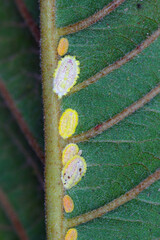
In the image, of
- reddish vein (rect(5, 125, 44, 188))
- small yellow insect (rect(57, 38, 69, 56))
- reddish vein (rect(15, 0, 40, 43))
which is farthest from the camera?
reddish vein (rect(5, 125, 44, 188))

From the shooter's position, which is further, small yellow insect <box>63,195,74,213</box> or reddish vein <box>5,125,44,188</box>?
reddish vein <box>5,125,44,188</box>

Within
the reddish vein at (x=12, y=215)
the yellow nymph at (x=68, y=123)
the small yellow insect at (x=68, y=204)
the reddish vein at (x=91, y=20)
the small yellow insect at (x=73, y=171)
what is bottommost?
the reddish vein at (x=12, y=215)

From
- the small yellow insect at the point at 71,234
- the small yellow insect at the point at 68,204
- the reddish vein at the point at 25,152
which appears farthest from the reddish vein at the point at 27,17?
the small yellow insect at the point at 71,234

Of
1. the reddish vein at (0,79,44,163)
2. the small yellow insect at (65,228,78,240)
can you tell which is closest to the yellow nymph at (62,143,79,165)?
the small yellow insect at (65,228,78,240)

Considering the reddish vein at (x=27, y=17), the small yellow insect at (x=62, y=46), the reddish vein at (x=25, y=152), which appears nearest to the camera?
the small yellow insect at (x=62, y=46)

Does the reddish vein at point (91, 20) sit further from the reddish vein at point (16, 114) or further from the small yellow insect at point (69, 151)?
the reddish vein at point (16, 114)

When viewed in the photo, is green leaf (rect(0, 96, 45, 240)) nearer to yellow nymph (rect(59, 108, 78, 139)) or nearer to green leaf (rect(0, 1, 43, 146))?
green leaf (rect(0, 1, 43, 146))

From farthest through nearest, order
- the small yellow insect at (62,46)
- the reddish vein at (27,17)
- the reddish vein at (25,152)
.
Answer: the reddish vein at (25,152) → the reddish vein at (27,17) → the small yellow insect at (62,46)
